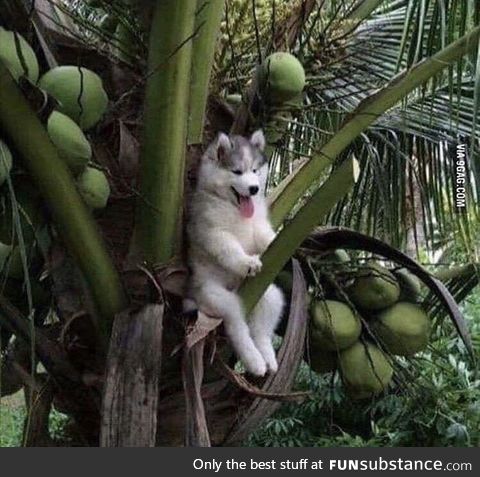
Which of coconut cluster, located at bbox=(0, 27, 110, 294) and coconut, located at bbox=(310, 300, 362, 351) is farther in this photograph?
coconut, located at bbox=(310, 300, 362, 351)

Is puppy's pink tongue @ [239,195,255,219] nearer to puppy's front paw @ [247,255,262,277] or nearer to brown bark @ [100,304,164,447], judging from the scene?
puppy's front paw @ [247,255,262,277]

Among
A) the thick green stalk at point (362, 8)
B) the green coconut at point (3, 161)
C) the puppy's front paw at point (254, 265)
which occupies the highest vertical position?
the thick green stalk at point (362, 8)

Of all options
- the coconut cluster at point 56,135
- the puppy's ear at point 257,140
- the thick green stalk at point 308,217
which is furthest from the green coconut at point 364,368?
the coconut cluster at point 56,135

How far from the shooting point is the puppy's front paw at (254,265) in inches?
53.4

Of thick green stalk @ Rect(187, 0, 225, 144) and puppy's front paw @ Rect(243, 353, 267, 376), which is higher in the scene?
thick green stalk @ Rect(187, 0, 225, 144)

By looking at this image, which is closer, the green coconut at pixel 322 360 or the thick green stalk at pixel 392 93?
the thick green stalk at pixel 392 93

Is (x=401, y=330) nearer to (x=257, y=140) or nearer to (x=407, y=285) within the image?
(x=407, y=285)

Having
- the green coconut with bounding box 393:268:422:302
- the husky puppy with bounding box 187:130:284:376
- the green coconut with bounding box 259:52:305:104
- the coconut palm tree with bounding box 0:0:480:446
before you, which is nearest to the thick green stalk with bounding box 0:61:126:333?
the coconut palm tree with bounding box 0:0:480:446

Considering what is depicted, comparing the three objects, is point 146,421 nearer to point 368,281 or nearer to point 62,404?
point 62,404

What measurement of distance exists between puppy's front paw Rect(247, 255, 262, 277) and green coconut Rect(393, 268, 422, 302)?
16.8 inches

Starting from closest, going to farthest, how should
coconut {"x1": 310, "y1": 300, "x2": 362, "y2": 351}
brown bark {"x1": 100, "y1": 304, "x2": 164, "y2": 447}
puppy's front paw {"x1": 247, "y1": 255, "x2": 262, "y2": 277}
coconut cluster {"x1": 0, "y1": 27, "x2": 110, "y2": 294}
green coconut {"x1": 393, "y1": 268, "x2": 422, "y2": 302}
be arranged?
1. coconut cluster {"x1": 0, "y1": 27, "x2": 110, "y2": 294}
2. brown bark {"x1": 100, "y1": 304, "x2": 164, "y2": 447}
3. puppy's front paw {"x1": 247, "y1": 255, "x2": 262, "y2": 277}
4. coconut {"x1": 310, "y1": 300, "x2": 362, "y2": 351}
5. green coconut {"x1": 393, "y1": 268, "x2": 422, "y2": 302}

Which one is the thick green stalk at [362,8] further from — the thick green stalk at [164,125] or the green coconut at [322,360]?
the green coconut at [322,360]

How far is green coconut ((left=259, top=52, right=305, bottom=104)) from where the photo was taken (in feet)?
4.60

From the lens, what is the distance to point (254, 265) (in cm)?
136
